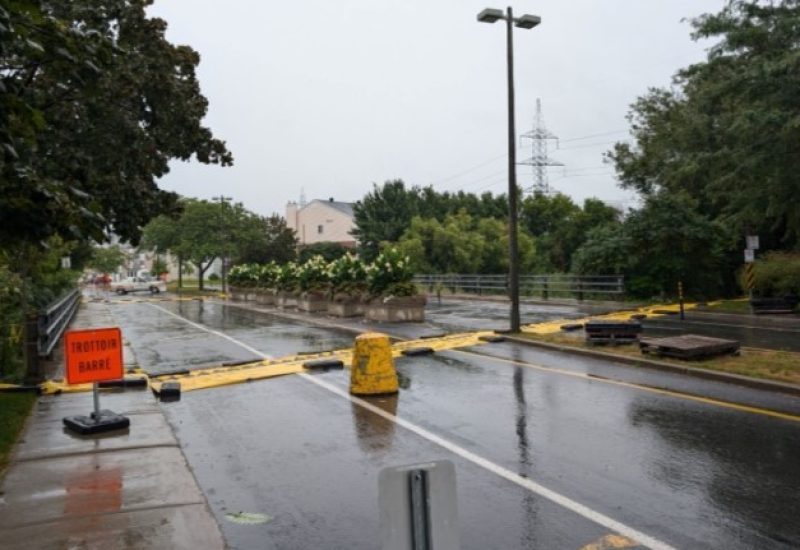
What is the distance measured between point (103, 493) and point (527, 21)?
15.5 metres

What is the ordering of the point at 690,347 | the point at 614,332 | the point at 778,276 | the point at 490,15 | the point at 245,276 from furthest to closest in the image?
the point at 245,276 < the point at 778,276 < the point at 490,15 < the point at 614,332 < the point at 690,347

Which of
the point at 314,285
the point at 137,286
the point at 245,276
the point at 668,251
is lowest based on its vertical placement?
the point at 137,286

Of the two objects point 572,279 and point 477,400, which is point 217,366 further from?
point 572,279

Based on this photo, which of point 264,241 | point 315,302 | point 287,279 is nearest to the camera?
point 315,302

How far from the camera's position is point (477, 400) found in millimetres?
10141

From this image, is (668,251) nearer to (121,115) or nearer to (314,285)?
(314,285)

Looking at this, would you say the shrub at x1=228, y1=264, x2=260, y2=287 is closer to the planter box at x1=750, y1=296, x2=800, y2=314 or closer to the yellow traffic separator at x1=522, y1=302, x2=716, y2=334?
the yellow traffic separator at x1=522, y1=302, x2=716, y2=334

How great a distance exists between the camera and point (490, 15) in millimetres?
17328

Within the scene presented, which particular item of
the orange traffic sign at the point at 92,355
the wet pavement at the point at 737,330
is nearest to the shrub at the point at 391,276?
the wet pavement at the point at 737,330

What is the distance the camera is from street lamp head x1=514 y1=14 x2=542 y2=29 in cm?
1778

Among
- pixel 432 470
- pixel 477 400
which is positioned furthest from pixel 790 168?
pixel 432 470

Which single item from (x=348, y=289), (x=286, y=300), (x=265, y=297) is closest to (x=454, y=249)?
(x=265, y=297)

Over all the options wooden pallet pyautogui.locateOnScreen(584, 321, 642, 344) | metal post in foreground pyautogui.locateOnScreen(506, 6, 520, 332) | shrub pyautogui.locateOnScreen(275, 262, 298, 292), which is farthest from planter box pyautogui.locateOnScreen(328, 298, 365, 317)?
wooden pallet pyautogui.locateOnScreen(584, 321, 642, 344)

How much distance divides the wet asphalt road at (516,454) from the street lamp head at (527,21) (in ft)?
30.9
